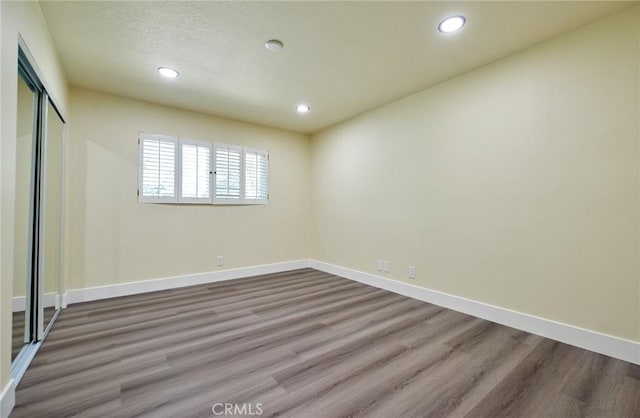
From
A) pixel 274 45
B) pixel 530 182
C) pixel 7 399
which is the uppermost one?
pixel 274 45

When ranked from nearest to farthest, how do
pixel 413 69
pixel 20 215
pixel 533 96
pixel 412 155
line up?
pixel 20 215 → pixel 533 96 → pixel 413 69 → pixel 412 155

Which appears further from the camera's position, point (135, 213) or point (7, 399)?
point (135, 213)

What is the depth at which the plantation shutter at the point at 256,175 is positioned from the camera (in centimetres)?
447

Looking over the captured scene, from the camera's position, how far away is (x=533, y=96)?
2439mm

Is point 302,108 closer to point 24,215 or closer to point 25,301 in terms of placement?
point 24,215

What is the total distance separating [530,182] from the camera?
8.08ft

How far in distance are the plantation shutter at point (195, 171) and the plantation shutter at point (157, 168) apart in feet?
0.34

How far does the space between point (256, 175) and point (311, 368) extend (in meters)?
3.32

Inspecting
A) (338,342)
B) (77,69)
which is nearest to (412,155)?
(338,342)

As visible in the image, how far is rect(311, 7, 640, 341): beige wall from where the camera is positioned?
6.68 feet

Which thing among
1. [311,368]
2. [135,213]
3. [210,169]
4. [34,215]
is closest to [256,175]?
[210,169]

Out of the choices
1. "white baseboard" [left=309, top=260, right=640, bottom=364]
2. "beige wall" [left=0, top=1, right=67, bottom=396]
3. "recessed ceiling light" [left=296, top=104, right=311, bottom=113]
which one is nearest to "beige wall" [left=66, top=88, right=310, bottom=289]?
"recessed ceiling light" [left=296, top=104, right=311, bottom=113]

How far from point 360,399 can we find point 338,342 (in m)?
0.69

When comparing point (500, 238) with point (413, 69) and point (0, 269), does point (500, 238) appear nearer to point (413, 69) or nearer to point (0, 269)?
point (413, 69)
